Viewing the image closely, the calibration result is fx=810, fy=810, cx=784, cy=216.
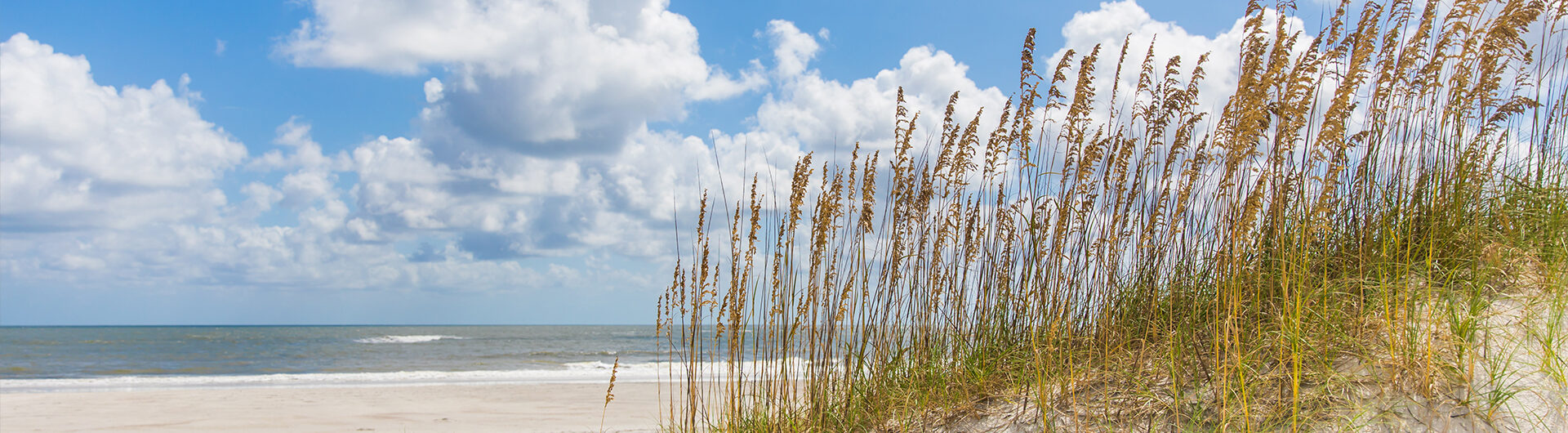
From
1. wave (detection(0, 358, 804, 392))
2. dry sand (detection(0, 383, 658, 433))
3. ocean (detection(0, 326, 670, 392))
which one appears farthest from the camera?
ocean (detection(0, 326, 670, 392))

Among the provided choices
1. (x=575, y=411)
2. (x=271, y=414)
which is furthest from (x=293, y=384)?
(x=575, y=411)

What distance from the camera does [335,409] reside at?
28.9 feet

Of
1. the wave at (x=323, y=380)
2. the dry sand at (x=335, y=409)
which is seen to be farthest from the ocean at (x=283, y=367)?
the dry sand at (x=335, y=409)

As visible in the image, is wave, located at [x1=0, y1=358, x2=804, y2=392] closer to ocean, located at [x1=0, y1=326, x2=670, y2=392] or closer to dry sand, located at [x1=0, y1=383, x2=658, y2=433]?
ocean, located at [x1=0, y1=326, x2=670, y2=392]

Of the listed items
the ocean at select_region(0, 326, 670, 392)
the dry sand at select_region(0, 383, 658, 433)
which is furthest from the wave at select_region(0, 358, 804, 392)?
the dry sand at select_region(0, 383, 658, 433)

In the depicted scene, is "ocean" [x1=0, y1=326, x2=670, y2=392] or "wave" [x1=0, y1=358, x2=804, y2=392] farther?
"ocean" [x1=0, y1=326, x2=670, y2=392]

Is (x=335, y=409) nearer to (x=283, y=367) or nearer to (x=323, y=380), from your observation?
(x=323, y=380)

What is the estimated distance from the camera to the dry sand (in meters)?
7.52

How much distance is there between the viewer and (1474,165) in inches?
117

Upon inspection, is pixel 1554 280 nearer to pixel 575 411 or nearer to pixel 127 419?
pixel 575 411

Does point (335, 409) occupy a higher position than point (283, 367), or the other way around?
point (335, 409)

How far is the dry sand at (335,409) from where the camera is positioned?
7.52m

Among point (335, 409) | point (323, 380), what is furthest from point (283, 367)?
point (335, 409)

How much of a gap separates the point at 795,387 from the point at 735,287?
1.59 ft
